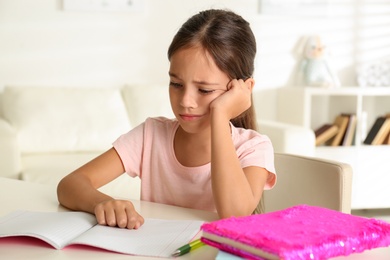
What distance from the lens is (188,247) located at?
84 centimetres

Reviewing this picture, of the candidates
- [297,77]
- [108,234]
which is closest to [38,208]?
[108,234]

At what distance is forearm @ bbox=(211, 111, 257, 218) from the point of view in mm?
1167

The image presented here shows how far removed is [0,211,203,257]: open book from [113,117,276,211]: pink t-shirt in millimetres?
396

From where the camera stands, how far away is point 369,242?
2.69 feet

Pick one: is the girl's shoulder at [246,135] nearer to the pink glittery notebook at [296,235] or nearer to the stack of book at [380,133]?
the pink glittery notebook at [296,235]

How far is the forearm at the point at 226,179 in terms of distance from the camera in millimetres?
1167

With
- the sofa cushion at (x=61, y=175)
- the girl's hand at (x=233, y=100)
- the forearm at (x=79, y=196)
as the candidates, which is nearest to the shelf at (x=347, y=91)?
the sofa cushion at (x=61, y=175)

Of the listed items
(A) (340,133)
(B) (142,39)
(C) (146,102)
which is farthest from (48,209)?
(A) (340,133)

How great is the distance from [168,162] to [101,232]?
546 mm

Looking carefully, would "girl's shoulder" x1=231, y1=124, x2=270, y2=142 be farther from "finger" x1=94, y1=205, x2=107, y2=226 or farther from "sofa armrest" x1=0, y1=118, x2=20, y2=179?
"sofa armrest" x1=0, y1=118, x2=20, y2=179

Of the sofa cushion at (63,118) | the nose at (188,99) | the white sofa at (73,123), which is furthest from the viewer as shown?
the sofa cushion at (63,118)

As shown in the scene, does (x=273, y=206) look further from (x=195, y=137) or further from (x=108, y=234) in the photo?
(x=108, y=234)

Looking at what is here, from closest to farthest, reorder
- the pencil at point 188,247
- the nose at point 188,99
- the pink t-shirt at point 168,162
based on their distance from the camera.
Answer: the pencil at point 188,247
the nose at point 188,99
the pink t-shirt at point 168,162

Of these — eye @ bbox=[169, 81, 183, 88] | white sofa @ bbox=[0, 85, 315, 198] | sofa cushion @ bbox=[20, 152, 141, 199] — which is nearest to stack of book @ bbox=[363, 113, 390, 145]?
white sofa @ bbox=[0, 85, 315, 198]
